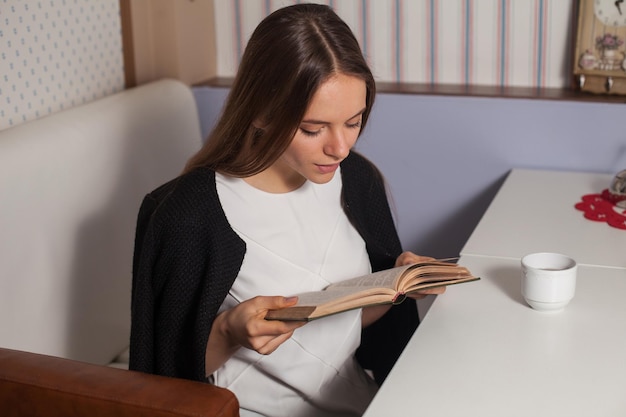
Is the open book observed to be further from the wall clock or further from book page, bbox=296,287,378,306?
the wall clock

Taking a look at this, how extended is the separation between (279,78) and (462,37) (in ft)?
3.35

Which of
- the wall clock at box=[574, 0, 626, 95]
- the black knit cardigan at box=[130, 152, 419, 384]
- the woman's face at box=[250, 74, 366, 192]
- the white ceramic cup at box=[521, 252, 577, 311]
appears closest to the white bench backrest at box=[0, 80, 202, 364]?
the black knit cardigan at box=[130, 152, 419, 384]

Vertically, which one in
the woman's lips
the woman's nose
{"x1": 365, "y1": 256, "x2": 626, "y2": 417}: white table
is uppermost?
the woman's nose

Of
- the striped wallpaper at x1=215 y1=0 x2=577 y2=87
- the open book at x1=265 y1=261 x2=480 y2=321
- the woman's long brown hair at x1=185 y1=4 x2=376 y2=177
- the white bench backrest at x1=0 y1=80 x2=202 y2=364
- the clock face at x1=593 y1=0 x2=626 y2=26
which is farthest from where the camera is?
the striped wallpaper at x1=215 y1=0 x2=577 y2=87

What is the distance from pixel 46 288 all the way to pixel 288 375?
1.72 ft


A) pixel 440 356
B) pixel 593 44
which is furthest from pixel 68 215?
pixel 593 44

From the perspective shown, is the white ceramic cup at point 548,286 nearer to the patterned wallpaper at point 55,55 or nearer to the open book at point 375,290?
the open book at point 375,290

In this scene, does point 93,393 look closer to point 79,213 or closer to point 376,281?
point 376,281

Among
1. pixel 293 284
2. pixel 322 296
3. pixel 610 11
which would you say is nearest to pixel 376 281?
pixel 322 296

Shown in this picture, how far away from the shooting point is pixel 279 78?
136 centimetres

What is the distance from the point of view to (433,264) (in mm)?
1405

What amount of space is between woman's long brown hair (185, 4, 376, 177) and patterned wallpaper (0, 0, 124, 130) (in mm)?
574

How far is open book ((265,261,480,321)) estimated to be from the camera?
1.24 metres

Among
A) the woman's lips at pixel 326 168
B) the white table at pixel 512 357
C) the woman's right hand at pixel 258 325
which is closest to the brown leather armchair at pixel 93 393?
the woman's right hand at pixel 258 325
